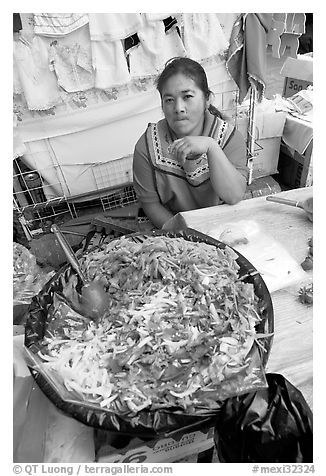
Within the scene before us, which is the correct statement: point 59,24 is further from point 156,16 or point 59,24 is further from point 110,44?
point 156,16

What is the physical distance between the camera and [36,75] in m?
2.24

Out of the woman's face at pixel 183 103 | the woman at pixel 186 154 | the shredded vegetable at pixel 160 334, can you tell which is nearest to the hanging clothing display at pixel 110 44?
the woman at pixel 186 154

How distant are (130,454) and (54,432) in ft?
0.67

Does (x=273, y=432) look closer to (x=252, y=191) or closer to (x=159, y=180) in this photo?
(x=159, y=180)

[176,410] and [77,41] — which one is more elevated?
[77,41]

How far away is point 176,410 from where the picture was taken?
2.57 feet

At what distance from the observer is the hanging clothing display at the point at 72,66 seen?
2.20m

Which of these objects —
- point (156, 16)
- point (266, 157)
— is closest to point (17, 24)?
point (156, 16)

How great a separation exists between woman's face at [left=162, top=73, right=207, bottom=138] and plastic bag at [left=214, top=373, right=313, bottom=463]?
1212 millimetres

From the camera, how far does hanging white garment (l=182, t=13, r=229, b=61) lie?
7.56 feet

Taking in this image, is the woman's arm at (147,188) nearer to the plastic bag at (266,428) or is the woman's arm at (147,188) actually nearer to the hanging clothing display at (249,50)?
the hanging clothing display at (249,50)

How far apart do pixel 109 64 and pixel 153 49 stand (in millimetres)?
315

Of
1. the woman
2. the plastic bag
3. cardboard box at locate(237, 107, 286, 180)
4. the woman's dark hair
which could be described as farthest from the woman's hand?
cardboard box at locate(237, 107, 286, 180)

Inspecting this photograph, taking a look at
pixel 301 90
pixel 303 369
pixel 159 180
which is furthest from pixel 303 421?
pixel 301 90
